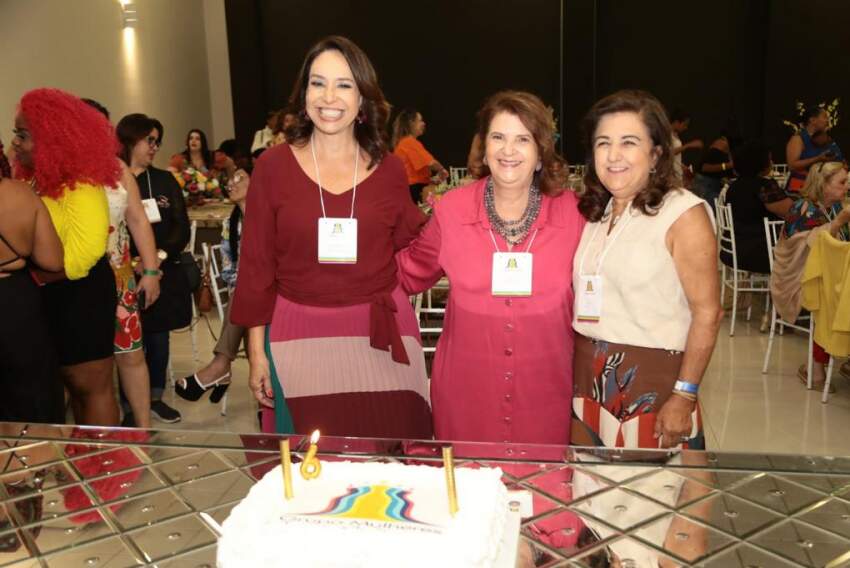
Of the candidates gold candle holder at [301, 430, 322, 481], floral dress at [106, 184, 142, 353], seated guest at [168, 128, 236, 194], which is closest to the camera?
gold candle holder at [301, 430, 322, 481]

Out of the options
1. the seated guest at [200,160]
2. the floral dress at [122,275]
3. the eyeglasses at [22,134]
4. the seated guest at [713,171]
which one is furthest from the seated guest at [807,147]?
the eyeglasses at [22,134]

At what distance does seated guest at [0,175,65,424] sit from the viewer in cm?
269

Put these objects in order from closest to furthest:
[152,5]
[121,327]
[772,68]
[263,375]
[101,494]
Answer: [101,494] → [263,375] → [121,327] → [152,5] → [772,68]

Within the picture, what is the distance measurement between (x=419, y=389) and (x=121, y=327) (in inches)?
69.8

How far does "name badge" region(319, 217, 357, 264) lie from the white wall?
15.0 feet

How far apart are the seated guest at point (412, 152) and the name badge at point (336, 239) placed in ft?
17.0

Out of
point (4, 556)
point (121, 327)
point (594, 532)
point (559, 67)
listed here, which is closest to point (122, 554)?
point (4, 556)

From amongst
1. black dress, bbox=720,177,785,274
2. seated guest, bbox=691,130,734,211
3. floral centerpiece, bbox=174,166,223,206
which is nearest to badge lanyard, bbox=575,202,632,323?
black dress, bbox=720,177,785,274

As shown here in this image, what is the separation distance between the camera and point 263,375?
259 cm

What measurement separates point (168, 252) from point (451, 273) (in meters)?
2.40

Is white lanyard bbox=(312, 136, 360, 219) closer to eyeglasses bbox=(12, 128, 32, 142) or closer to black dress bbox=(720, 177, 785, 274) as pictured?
eyeglasses bbox=(12, 128, 32, 142)

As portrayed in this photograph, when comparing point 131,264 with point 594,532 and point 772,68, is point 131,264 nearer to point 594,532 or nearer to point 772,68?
point 594,532

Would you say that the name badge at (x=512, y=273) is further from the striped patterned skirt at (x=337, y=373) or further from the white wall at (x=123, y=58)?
the white wall at (x=123, y=58)

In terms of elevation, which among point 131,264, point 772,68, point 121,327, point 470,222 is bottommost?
point 121,327
